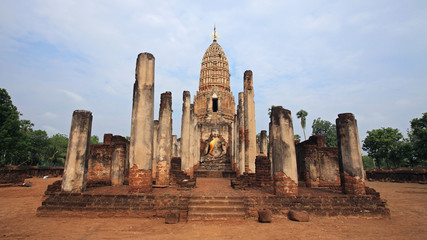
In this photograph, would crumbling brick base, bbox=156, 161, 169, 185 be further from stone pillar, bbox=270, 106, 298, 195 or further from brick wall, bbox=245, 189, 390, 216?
stone pillar, bbox=270, 106, 298, 195

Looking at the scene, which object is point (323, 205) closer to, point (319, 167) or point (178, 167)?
point (319, 167)

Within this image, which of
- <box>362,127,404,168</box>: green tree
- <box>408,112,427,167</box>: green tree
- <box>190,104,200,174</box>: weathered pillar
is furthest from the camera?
<box>362,127,404,168</box>: green tree

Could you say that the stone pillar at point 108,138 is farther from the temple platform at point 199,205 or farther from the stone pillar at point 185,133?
the temple platform at point 199,205

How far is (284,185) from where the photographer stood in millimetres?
7848

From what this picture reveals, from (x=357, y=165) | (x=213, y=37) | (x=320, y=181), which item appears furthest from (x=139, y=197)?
(x=213, y=37)

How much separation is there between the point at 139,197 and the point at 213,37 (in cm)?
4414

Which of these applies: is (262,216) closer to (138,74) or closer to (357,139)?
(357,139)

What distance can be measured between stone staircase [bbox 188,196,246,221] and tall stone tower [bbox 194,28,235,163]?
25922mm

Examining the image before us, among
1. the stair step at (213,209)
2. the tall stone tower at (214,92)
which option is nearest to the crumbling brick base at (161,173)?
the stair step at (213,209)

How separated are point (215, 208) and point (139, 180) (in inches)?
105

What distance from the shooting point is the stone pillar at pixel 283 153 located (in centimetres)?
787

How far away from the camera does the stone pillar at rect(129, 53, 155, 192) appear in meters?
7.81

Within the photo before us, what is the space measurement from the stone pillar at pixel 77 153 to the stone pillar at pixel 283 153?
667 centimetres

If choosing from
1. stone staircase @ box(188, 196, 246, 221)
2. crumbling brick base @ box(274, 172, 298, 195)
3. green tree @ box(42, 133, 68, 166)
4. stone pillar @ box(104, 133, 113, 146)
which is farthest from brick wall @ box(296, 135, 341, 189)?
green tree @ box(42, 133, 68, 166)
